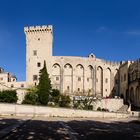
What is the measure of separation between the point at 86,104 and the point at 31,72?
15590mm

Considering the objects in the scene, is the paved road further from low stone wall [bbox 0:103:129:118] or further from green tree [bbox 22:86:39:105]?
green tree [bbox 22:86:39:105]

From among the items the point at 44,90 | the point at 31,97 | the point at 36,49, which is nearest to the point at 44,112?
the point at 44,90

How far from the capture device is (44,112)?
54094mm

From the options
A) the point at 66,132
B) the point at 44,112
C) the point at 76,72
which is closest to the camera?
the point at 66,132

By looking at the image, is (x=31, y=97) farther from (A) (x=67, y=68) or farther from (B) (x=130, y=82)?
(B) (x=130, y=82)

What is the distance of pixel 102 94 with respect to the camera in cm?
8356

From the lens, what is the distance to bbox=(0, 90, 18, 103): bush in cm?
6031

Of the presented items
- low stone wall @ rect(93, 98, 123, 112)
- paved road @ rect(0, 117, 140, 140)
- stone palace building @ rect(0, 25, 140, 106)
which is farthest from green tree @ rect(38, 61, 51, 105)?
paved road @ rect(0, 117, 140, 140)

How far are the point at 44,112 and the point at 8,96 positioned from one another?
35.3 ft

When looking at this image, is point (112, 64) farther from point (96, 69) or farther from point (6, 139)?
point (6, 139)

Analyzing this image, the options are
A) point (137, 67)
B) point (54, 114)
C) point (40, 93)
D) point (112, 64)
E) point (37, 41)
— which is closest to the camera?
point (54, 114)

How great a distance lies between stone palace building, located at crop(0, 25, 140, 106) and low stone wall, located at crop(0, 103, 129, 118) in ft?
62.1

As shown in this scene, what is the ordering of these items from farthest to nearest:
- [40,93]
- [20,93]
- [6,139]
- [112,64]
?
[112,64] < [20,93] < [40,93] < [6,139]

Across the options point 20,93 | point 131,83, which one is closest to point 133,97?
point 131,83
